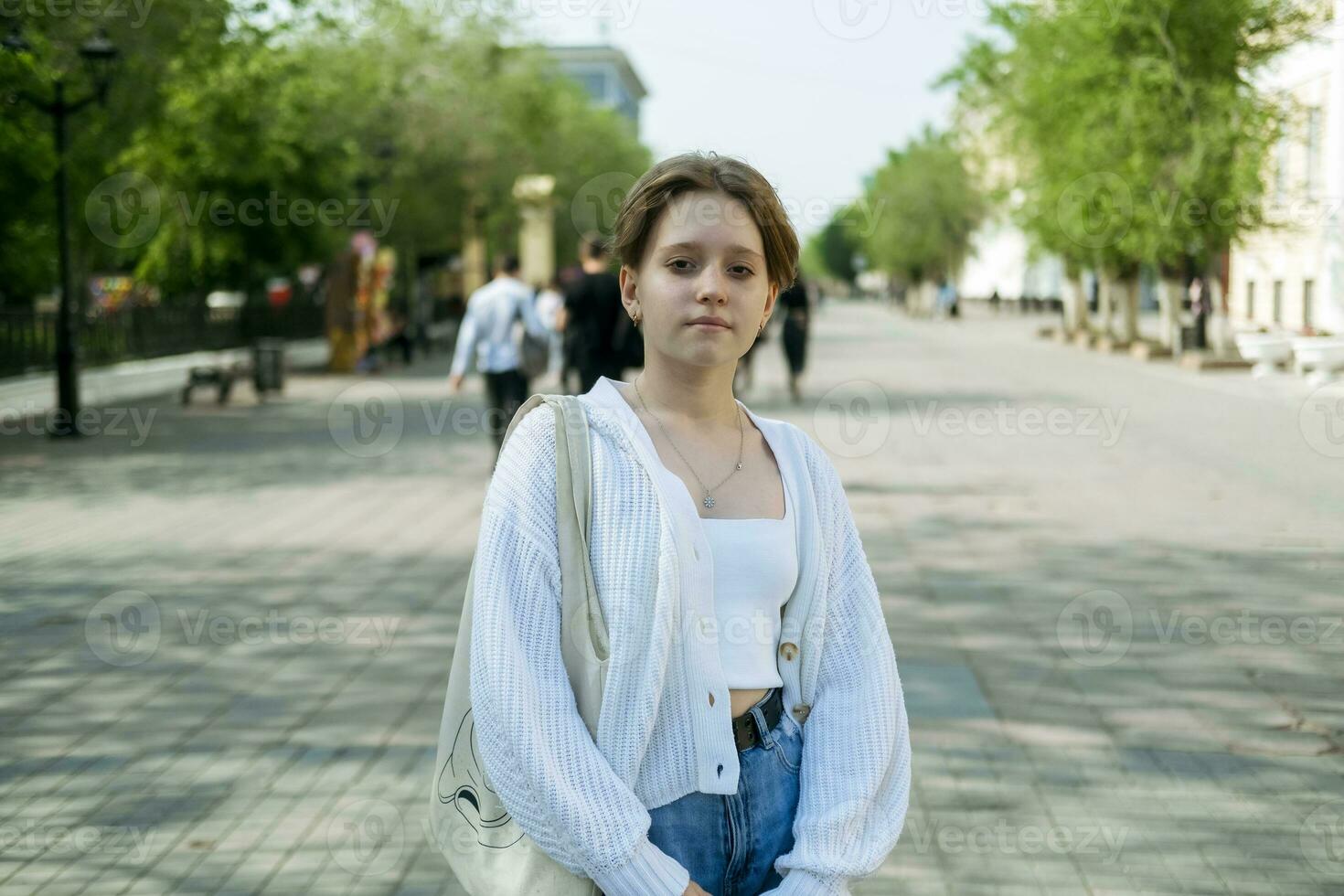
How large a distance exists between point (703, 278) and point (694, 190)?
0.47ft

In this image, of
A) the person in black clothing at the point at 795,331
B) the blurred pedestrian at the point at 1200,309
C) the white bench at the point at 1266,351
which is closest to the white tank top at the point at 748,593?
the person in black clothing at the point at 795,331

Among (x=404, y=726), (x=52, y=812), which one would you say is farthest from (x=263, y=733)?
(x=52, y=812)

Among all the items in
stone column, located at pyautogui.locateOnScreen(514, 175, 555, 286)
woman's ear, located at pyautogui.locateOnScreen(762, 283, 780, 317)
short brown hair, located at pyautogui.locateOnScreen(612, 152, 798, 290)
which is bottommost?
woman's ear, located at pyautogui.locateOnScreen(762, 283, 780, 317)

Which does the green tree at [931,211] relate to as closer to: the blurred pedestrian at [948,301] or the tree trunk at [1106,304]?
the blurred pedestrian at [948,301]

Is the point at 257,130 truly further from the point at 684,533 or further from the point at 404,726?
the point at 684,533

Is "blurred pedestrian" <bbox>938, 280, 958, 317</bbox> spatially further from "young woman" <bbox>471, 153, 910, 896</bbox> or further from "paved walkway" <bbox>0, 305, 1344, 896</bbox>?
"young woman" <bbox>471, 153, 910, 896</bbox>

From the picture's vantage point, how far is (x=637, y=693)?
88.9 inches

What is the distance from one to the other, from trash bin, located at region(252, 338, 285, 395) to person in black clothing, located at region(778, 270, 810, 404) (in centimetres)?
839

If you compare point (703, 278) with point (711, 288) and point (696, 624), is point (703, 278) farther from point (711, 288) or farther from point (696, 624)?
point (696, 624)

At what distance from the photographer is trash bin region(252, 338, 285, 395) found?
25.2 m

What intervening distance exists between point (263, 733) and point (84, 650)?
74.5 inches

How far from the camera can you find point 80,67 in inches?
758

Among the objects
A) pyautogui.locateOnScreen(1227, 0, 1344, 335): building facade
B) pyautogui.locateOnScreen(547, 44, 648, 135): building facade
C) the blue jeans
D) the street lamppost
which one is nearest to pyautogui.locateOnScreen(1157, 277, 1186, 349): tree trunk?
pyautogui.locateOnScreen(1227, 0, 1344, 335): building facade

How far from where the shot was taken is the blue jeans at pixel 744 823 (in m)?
2.33
